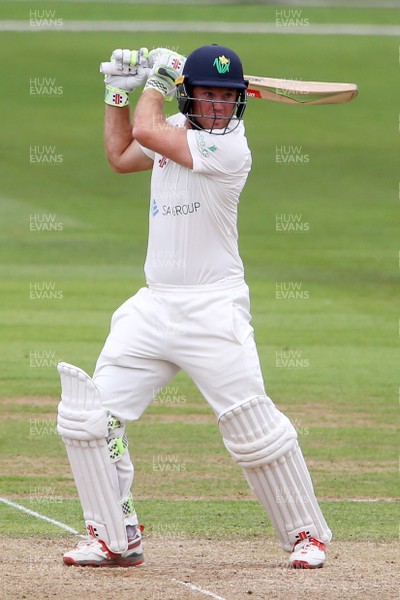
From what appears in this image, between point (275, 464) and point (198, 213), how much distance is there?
1277mm

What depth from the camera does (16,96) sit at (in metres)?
37.5

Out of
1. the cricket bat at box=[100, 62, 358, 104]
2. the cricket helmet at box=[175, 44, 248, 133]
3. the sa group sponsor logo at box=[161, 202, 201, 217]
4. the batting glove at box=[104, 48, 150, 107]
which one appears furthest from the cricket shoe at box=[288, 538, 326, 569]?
the batting glove at box=[104, 48, 150, 107]

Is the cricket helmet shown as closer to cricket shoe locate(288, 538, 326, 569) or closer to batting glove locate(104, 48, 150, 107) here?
batting glove locate(104, 48, 150, 107)

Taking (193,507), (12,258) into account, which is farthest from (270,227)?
(193,507)

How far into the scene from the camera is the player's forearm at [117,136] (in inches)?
265

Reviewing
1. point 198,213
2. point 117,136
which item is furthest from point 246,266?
point 198,213

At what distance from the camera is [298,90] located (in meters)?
6.83

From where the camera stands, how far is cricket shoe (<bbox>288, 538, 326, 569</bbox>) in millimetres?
6383

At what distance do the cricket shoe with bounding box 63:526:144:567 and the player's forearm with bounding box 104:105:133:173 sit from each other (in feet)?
6.22

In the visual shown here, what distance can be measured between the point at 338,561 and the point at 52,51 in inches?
1407

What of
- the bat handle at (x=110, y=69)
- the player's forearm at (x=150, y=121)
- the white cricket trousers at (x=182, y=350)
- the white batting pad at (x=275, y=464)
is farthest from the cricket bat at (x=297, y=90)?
the white batting pad at (x=275, y=464)

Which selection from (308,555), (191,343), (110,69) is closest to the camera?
(191,343)

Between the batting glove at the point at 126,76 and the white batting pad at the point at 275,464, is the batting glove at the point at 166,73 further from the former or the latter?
the white batting pad at the point at 275,464

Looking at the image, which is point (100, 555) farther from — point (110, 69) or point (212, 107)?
point (110, 69)
